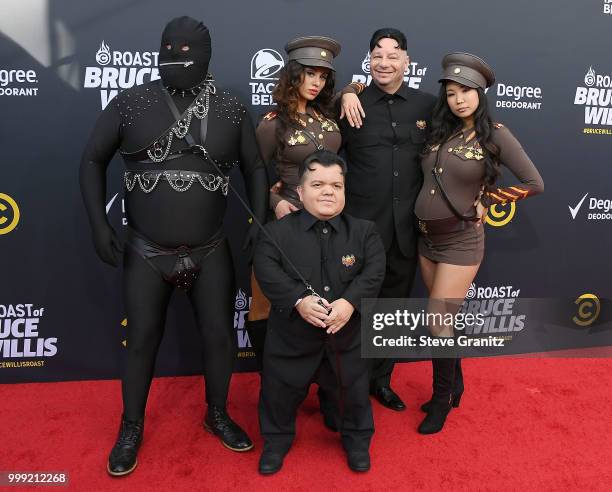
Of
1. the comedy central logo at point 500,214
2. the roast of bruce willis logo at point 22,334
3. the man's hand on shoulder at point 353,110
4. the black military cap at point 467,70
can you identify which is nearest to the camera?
the black military cap at point 467,70

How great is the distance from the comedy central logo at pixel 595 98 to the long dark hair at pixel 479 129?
4.66 feet

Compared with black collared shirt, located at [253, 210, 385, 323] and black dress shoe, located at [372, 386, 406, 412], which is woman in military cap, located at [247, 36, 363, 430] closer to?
black collared shirt, located at [253, 210, 385, 323]

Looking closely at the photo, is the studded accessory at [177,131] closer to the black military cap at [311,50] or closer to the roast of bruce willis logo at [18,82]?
the black military cap at [311,50]

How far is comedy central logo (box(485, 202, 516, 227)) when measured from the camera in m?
3.54

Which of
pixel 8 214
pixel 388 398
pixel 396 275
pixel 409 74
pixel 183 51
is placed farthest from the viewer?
pixel 409 74

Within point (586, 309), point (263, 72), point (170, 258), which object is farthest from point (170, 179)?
point (586, 309)

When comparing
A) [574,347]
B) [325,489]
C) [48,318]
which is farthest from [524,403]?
[48,318]

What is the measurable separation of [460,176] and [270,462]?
1.53 metres

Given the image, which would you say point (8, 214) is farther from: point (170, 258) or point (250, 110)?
point (250, 110)

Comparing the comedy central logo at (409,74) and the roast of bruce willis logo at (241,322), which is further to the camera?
the roast of bruce willis logo at (241,322)

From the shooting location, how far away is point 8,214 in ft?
9.88

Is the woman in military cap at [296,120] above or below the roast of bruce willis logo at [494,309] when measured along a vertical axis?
above

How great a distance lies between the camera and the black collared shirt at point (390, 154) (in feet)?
8.48

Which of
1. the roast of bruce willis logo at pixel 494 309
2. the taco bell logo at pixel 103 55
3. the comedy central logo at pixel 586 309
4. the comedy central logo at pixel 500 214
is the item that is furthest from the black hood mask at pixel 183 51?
the comedy central logo at pixel 586 309
